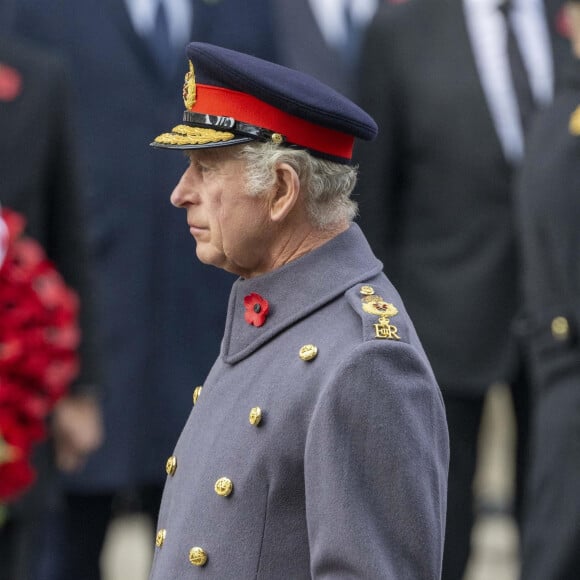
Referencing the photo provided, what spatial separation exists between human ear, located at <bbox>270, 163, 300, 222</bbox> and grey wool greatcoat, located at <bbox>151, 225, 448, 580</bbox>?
0.33 feet

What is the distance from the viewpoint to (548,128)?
5535 mm

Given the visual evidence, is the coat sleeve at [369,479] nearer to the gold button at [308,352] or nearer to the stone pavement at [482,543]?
the gold button at [308,352]

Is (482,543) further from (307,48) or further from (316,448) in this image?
(316,448)

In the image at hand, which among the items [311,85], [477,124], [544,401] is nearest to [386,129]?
Result: [477,124]

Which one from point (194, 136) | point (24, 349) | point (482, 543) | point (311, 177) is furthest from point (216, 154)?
point (482, 543)

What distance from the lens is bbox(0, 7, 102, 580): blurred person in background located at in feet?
17.8

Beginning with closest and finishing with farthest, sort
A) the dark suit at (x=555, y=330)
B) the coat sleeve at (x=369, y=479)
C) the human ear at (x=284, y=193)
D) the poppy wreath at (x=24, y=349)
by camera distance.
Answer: the coat sleeve at (x=369, y=479) < the human ear at (x=284, y=193) < the poppy wreath at (x=24, y=349) < the dark suit at (x=555, y=330)

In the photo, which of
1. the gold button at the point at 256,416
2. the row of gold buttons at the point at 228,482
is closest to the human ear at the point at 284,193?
the row of gold buttons at the point at 228,482

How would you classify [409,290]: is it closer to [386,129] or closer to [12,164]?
[386,129]

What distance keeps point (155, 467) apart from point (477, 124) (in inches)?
62.9

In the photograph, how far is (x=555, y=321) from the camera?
5449 millimetres

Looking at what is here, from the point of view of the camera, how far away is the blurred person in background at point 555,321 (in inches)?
209

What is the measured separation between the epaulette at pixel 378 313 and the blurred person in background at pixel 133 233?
9.86ft

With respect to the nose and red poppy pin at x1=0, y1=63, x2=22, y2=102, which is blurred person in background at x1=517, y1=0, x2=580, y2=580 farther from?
the nose
